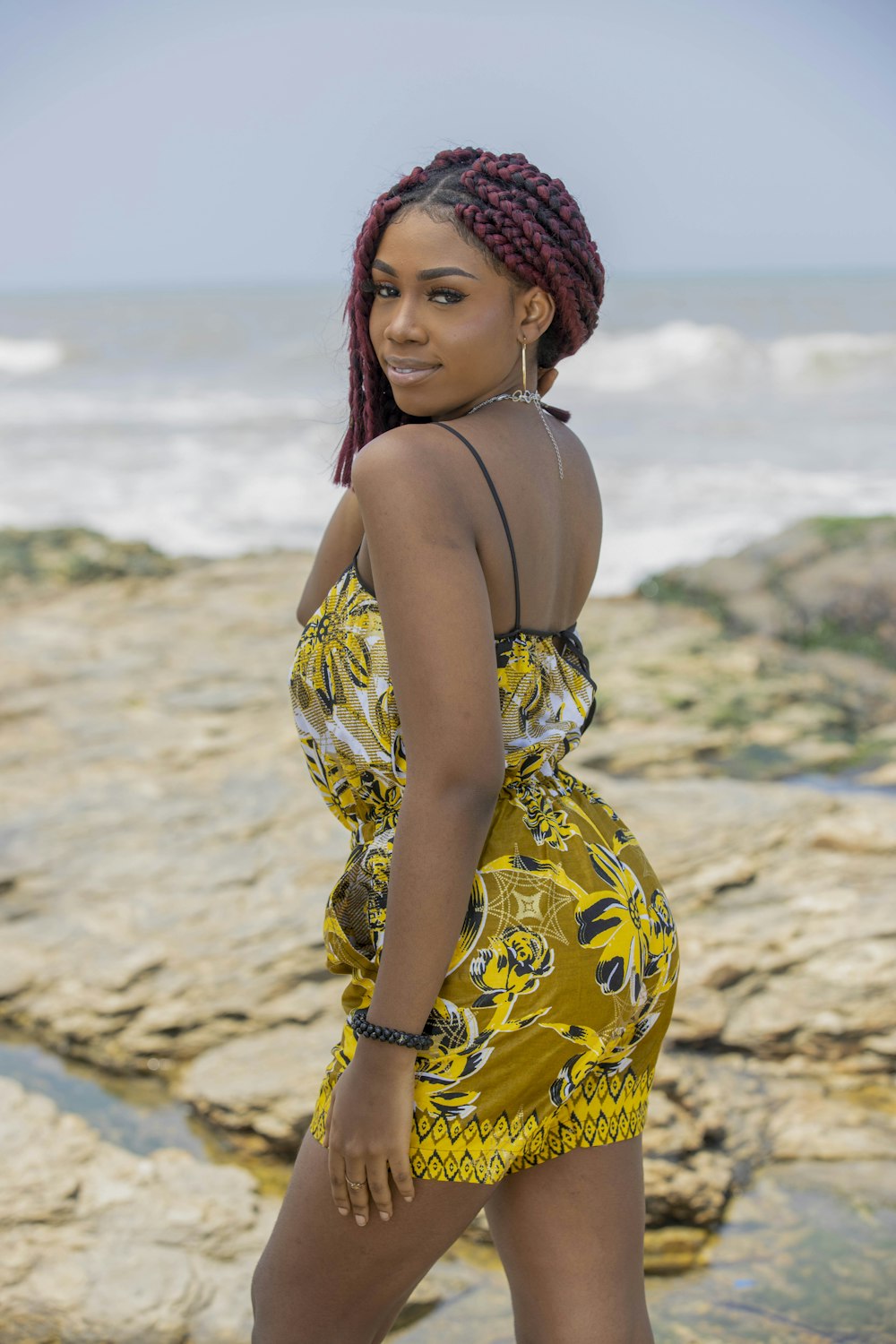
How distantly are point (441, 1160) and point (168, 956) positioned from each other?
2.08 m

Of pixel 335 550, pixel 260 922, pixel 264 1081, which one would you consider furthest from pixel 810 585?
pixel 335 550

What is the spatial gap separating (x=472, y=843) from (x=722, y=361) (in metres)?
25.2

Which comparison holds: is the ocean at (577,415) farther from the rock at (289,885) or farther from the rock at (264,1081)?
the rock at (264,1081)

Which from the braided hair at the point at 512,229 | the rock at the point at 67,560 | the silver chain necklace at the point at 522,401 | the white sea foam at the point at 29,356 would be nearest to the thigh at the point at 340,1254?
the silver chain necklace at the point at 522,401

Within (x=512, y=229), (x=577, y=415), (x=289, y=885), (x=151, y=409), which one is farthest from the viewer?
(x=151, y=409)

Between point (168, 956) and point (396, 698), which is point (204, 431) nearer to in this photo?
point (168, 956)

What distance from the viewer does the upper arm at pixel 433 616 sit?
55.7 inches

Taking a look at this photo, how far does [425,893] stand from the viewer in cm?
142

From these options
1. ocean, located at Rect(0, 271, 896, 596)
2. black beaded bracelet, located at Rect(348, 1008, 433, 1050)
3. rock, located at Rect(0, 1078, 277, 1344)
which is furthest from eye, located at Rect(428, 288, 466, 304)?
ocean, located at Rect(0, 271, 896, 596)

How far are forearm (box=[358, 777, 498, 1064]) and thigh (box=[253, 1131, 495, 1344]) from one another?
0.20m

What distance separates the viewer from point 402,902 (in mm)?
1431

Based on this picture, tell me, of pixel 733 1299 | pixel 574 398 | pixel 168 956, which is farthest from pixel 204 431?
pixel 733 1299

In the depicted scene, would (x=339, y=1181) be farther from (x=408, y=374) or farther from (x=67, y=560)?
(x=67, y=560)

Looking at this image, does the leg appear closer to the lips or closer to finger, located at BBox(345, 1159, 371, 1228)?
finger, located at BBox(345, 1159, 371, 1228)
